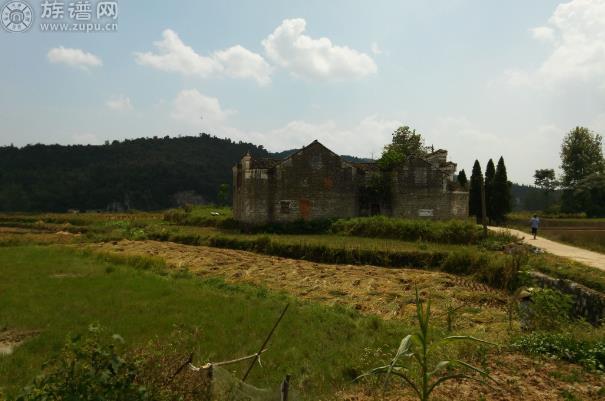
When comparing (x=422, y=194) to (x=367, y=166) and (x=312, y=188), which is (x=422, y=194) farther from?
(x=312, y=188)

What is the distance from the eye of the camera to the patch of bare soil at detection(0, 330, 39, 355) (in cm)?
809

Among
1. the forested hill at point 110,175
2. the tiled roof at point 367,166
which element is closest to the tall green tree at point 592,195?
the tiled roof at point 367,166

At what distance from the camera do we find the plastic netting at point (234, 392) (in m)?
4.43

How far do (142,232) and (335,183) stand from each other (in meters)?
14.5

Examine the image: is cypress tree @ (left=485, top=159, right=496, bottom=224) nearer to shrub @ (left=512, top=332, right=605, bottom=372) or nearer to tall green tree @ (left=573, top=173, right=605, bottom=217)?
tall green tree @ (left=573, top=173, right=605, bottom=217)

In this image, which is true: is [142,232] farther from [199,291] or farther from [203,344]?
[203,344]

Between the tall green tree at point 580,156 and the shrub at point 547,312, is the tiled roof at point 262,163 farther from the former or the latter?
the tall green tree at point 580,156

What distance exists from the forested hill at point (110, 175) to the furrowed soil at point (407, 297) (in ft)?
218

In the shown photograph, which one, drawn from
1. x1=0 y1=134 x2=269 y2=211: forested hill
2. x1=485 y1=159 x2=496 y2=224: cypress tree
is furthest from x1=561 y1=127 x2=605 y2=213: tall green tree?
x1=0 y1=134 x2=269 y2=211: forested hill

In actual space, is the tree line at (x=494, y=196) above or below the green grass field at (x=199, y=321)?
above

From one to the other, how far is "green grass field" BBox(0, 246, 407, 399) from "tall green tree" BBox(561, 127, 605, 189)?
171ft

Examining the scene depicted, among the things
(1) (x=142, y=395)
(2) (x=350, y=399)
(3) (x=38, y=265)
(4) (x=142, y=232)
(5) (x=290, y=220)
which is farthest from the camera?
(4) (x=142, y=232)

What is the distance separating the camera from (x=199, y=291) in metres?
12.8

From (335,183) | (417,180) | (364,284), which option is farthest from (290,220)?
(364,284)
